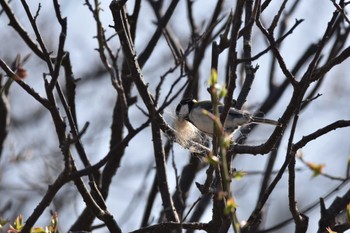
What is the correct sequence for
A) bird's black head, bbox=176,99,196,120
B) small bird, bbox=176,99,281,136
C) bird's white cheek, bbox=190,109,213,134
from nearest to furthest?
small bird, bbox=176,99,281,136, bird's white cheek, bbox=190,109,213,134, bird's black head, bbox=176,99,196,120

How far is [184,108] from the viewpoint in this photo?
13.1ft

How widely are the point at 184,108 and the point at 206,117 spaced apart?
0.83ft

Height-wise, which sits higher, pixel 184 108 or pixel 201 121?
pixel 184 108

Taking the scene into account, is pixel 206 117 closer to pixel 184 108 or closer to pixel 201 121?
pixel 201 121

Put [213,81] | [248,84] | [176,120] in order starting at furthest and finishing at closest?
[176,120], [248,84], [213,81]

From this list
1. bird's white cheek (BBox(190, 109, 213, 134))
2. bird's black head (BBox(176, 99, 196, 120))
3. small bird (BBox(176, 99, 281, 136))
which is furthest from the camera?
bird's black head (BBox(176, 99, 196, 120))

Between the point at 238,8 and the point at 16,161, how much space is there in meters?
3.74

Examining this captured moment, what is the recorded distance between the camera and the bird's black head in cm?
397

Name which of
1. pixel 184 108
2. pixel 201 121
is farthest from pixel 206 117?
pixel 184 108

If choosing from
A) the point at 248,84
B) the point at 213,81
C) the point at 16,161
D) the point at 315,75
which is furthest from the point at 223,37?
the point at 16,161

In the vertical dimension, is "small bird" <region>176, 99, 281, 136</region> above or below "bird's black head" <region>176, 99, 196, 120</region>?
below

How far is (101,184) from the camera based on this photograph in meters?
3.68

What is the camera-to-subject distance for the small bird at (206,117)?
3422 mm

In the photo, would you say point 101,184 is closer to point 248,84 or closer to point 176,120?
point 176,120
